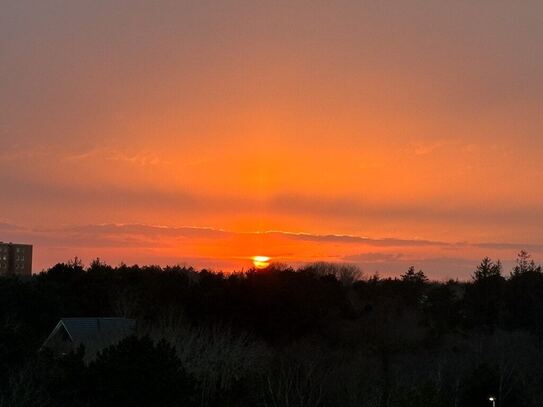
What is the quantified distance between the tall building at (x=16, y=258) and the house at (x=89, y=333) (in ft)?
292

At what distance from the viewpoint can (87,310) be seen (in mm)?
51250

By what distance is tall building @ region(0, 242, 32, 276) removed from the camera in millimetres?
128250

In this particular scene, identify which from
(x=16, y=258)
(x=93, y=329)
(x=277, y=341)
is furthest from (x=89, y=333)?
(x=16, y=258)

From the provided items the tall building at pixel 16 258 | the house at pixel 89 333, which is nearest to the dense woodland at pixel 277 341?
the house at pixel 89 333

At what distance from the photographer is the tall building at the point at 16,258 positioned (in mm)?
128250

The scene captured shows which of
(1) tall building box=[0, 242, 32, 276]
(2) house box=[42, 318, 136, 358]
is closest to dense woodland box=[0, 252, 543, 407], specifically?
(2) house box=[42, 318, 136, 358]

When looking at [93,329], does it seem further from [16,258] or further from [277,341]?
[16,258]

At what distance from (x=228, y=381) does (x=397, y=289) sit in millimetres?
37720

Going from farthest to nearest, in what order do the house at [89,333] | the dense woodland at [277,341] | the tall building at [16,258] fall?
the tall building at [16,258] → the house at [89,333] → the dense woodland at [277,341]

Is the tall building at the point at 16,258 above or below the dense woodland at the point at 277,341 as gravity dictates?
above

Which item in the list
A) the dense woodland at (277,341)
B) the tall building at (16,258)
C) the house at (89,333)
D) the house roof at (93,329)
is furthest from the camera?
the tall building at (16,258)

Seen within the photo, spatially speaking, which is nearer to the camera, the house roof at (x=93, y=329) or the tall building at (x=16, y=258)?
the house roof at (x=93, y=329)

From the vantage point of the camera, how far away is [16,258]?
134 metres

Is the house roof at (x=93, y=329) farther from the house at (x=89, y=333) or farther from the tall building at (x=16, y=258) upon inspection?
the tall building at (x=16, y=258)
